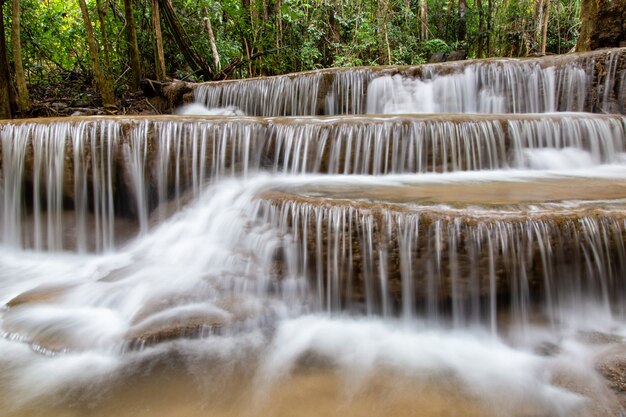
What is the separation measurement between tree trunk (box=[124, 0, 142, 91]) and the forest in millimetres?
23

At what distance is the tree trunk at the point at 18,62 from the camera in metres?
7.40

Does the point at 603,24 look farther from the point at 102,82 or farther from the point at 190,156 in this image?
the point at 102,82

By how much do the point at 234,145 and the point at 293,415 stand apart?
369 cm

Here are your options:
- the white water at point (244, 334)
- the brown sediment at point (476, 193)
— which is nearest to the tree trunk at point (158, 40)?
the white water at point (244, 334)

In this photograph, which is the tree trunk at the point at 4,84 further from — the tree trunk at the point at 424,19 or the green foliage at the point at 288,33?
the tree trunk at the point at 424,19

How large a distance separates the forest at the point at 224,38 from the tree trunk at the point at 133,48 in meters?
0.02

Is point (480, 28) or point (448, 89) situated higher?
point (480, 28)

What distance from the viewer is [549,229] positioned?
116 inches

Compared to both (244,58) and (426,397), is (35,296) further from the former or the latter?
(244,58)

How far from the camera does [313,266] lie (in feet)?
11.3

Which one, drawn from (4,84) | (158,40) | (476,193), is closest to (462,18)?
(158,40)

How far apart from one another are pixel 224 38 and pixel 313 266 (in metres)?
11.7

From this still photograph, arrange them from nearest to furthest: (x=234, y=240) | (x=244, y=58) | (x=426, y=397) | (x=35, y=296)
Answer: (x=426, y=397) < (x=35, y=296) < (x=234, y=240) < (x=244, y=58)

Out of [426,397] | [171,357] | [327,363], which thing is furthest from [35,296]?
[426,397]
